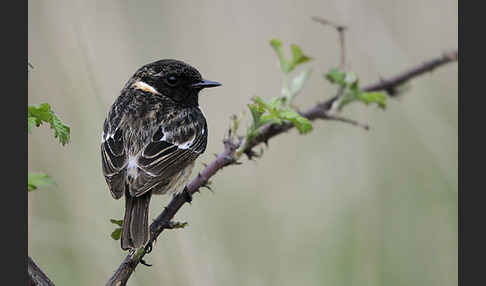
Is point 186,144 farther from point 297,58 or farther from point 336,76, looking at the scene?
point 336,76

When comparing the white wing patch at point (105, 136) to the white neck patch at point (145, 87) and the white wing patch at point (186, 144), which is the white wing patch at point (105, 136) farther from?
the white neck patch at point (145, 87)

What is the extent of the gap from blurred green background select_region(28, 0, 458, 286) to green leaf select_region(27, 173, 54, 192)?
82.1 inches

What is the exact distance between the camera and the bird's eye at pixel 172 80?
4.30 meters

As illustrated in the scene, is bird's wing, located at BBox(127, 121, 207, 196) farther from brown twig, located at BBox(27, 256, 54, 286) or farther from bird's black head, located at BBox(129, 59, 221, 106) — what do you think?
brown twig, located at BBox(27, 256, 54, 286)

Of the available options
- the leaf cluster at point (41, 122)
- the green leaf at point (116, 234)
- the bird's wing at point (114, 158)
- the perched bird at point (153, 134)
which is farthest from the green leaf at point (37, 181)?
the bird's wing at point (114, 158)

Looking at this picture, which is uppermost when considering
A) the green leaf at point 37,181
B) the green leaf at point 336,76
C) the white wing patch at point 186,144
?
the green leaf at point 336,76

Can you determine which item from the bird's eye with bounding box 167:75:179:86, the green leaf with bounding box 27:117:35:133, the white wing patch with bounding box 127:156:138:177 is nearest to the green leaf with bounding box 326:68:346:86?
the bird's eye with bounding box 167:75:179:86

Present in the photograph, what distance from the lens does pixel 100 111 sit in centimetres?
395

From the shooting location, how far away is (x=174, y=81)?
4316 mm

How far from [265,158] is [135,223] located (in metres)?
2.16

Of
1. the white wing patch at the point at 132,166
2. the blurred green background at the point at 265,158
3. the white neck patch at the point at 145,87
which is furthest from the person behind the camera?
the white neck patch at the point at 145,87

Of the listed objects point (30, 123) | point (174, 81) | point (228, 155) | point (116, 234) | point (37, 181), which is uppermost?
point (174, 81)

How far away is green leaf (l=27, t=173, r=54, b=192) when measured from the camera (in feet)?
5.88

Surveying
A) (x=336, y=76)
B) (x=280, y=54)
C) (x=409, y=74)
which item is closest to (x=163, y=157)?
(x=280, y=54)
